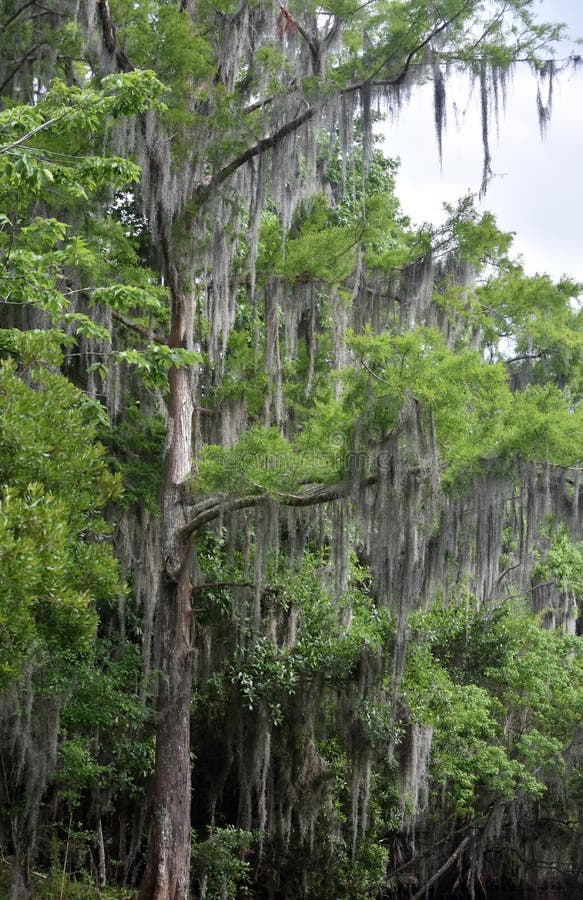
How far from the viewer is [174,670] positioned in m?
12.0

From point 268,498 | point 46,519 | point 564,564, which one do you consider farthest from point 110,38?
point 564,564

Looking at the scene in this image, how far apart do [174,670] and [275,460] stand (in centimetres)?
289

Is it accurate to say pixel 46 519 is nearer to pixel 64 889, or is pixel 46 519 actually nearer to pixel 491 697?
pixel 64 889

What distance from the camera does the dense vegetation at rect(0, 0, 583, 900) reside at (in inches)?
433

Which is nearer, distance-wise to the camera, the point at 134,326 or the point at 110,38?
the point at 110,38

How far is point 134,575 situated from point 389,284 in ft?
17.8

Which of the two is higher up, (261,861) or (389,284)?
(389,284)

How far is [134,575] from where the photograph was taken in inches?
555

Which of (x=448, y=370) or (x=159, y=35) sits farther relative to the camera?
(x=159, y=35)

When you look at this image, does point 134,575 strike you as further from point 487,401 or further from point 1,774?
point 487,401

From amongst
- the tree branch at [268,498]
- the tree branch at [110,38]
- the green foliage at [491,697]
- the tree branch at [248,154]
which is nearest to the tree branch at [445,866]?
the green foliage at [491,697]

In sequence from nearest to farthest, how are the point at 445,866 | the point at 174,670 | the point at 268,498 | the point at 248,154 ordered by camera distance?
the point at 268,498
the point at 174,670
the point at 248,154
the point at 445,866

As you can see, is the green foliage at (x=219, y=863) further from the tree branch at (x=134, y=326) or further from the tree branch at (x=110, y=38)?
the tree branch at (x=110, y=38)

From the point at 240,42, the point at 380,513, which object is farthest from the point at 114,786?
the point at 240,42
